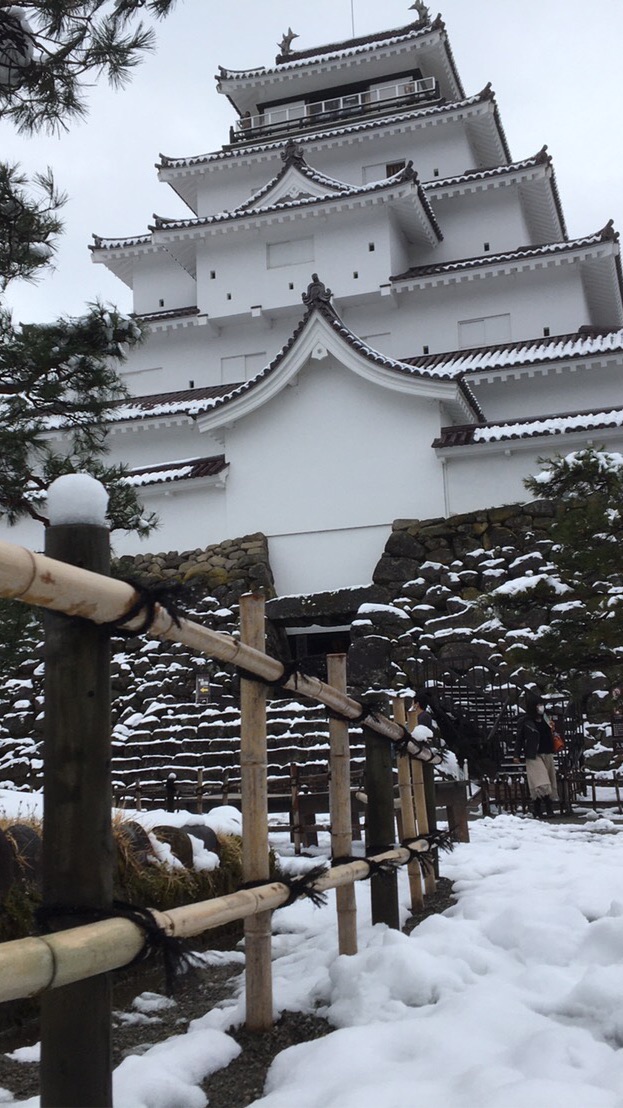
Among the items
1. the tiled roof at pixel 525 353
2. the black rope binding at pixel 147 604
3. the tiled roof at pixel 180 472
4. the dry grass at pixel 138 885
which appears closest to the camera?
the black rope binding at pixel 147 604

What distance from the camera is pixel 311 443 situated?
15602 millimetres

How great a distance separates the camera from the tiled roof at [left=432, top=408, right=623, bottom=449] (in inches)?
561

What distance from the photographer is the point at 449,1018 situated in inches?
99.4

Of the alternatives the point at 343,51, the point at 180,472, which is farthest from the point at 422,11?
the point at 180,472

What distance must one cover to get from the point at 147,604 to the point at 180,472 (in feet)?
47.7

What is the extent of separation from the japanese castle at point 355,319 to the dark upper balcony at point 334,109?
7 centimetres

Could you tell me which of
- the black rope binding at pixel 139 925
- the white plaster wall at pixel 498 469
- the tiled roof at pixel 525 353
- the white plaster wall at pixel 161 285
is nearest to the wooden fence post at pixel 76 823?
the black rope binding at pixel 139 925

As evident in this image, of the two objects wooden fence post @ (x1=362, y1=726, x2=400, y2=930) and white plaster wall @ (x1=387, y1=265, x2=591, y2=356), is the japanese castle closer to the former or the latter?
white plaster wall @ (x1=387, y1=265, x2=591, y2=356)

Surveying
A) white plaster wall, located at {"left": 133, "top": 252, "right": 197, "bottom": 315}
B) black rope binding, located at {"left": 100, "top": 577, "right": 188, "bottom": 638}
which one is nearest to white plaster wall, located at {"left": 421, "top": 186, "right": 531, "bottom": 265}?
white plaster wall, located at {"left": 133, "top": 252, "right": 197, "bottom": 315}

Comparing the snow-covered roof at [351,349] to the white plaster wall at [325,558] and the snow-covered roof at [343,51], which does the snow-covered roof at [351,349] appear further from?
the snow-covered roof at [343,51]

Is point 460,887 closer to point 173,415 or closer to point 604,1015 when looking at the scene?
point 604,1015

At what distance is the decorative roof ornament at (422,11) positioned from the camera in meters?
24.8

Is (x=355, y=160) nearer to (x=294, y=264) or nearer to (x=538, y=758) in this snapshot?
(x=294, y=264)

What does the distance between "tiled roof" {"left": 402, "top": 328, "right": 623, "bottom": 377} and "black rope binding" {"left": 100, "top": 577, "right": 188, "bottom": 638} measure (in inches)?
644
